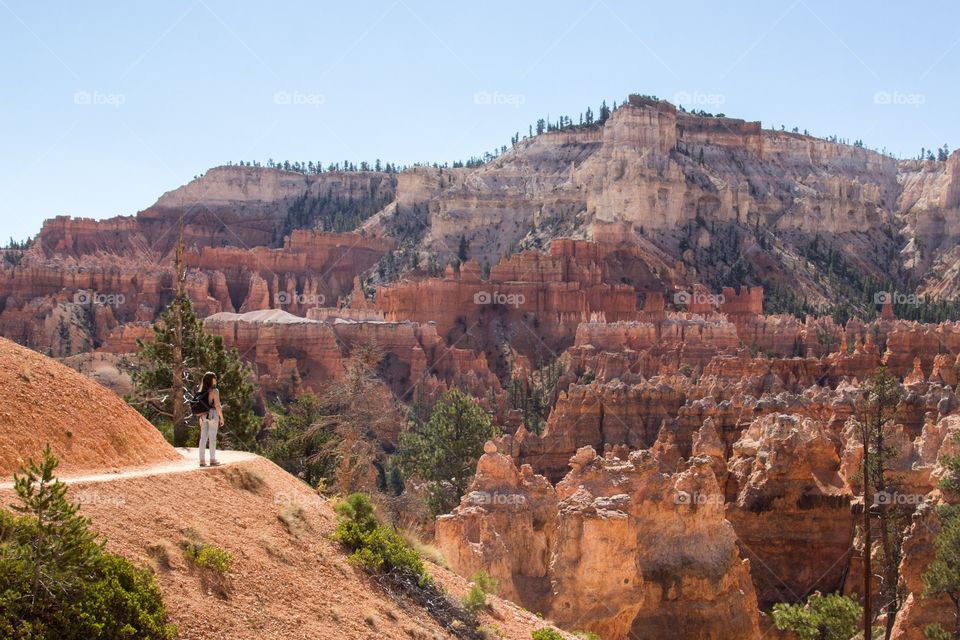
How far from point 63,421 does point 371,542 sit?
4220mm

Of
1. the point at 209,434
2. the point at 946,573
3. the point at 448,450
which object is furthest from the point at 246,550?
the point at 448,450

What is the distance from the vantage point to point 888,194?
183750 millimetres

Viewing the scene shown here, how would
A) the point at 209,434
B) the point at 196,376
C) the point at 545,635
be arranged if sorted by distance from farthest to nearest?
1. the point at 196,376
2. the point at 545,635
3. the point at 209,434

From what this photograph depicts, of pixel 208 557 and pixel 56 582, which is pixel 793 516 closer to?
Result: pixel 208 557

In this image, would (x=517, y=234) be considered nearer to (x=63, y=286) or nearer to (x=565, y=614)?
(x=63, y=286)

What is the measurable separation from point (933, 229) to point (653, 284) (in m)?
75.4

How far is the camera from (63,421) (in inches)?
528

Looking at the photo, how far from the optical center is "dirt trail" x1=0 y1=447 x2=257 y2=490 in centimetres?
1224

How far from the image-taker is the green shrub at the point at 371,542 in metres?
14.3

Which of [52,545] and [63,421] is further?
[63,421]

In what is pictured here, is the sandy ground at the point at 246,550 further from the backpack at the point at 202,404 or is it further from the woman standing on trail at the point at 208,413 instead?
the backpack at the point at 202,404

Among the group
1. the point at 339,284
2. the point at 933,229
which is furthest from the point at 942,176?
the point at 339,284

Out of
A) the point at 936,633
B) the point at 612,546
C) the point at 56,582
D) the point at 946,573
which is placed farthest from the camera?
the point at 946,573

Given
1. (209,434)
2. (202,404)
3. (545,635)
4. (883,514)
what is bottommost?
(545,635)
